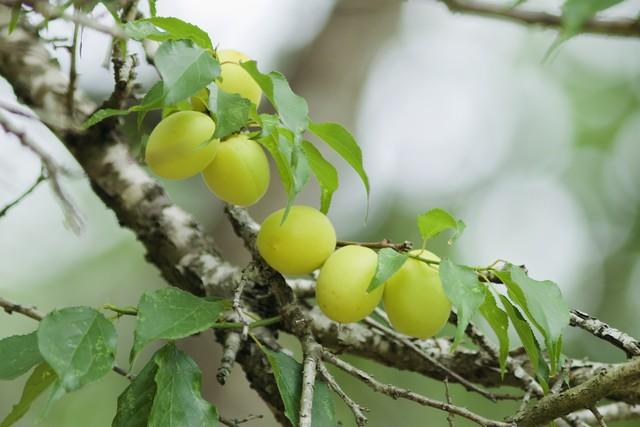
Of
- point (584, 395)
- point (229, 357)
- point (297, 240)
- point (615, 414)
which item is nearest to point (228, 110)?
point (297, 240)

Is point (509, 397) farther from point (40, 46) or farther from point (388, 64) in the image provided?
point (388, 64)

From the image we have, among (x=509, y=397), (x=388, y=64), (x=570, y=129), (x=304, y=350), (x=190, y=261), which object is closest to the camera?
(x=304, y=350)

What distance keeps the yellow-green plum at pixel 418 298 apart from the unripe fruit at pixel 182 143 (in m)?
0.19

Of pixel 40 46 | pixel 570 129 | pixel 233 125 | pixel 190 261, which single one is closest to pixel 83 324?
pixel 233 125

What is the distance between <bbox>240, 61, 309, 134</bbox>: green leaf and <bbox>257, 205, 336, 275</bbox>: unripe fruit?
0.13 m

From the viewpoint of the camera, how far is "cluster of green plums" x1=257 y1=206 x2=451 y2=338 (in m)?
0.66

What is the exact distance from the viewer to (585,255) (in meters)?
3.49

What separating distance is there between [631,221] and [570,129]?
29.9 inches

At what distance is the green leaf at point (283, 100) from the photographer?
562 millimetres

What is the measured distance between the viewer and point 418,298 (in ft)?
2.16

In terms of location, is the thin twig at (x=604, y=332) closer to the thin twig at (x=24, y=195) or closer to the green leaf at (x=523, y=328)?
the green leaf at (x=523, y=328)

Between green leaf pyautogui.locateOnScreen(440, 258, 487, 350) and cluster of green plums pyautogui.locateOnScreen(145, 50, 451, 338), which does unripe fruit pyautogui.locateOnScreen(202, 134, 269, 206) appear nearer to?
cluster of green plums pyautogui.locateOnScreen(145, 50, 451, 338)

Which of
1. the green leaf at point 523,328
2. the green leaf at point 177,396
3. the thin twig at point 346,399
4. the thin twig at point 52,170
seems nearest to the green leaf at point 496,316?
the green leaf at point 523,328

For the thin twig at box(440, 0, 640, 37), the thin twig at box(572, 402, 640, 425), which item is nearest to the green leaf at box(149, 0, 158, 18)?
the thin twig at box(440, 0, 640, 37)
